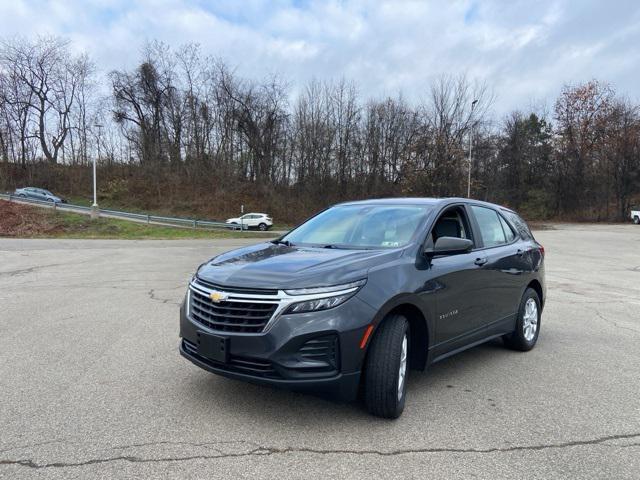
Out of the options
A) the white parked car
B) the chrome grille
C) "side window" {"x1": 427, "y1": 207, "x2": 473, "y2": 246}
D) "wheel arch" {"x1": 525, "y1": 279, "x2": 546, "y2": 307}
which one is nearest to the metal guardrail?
the white parked car

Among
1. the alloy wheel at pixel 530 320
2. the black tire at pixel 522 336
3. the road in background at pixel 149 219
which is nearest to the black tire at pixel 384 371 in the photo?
the black tire at pixel 522 336

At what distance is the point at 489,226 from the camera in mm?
5395

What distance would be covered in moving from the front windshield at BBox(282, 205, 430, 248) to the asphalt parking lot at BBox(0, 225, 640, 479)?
1.39 m

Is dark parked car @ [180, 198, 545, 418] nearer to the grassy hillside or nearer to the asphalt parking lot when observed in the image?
the asphalt parking lot

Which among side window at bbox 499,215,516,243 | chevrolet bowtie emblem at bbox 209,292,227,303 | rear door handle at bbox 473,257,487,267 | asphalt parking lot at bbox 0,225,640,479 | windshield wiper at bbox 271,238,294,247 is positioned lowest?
asphalt parking lot at bbox 0,225,640,479

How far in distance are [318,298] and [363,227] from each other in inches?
61.1

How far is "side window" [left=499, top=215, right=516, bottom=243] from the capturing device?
5.68 meters

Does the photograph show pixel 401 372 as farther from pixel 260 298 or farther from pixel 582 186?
pixel 582 186

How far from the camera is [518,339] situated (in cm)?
550

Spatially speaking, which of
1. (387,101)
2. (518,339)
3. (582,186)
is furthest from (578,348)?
(582,186)

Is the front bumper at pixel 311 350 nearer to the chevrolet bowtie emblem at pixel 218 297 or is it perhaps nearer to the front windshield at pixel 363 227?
the chevrolet bowtie emblem at pixel 218 297

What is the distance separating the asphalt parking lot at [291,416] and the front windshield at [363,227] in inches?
54.8

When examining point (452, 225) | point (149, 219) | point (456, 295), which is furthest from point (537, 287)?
point (149, 219)

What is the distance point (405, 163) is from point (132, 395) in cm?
4939
